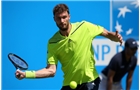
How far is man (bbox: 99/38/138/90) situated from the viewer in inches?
314

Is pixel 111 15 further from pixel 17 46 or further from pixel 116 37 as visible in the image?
pixel 116 37

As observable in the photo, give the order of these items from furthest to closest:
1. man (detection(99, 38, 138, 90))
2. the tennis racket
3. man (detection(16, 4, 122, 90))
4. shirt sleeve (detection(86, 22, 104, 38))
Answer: man (detection(99, 38, 138, 90)) → shirt sleeve (detection(86, 22, 104, 38)) → man (detection(16, 4, 122, 90)) → the tennis racket

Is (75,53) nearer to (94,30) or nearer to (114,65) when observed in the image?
(94,30)

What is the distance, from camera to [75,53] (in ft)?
19.9

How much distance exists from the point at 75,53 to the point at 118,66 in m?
2.24

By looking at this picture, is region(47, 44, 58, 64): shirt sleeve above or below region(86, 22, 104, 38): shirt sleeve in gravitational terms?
below

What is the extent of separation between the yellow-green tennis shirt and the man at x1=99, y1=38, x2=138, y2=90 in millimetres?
1888

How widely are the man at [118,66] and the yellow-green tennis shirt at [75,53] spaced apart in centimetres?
189

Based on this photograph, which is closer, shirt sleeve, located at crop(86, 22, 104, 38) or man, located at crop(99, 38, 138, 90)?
shirt sleeve, located at crop(86, 22, 104, 38)

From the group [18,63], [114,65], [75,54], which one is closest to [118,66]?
[114,65]

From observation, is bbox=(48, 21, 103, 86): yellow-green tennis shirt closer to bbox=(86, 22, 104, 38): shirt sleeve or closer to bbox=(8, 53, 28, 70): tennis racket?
bbox=(86, 22, 104, 38): shirt sleeve

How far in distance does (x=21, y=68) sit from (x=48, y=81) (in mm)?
4464

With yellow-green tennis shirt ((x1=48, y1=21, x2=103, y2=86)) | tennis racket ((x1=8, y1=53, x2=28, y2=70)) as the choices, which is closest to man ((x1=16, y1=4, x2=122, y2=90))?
yellow-green tennis shirt ((x1=48, y1=21, x2=103, y2=86))

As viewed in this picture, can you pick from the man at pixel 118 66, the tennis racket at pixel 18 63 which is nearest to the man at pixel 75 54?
the tennis racket at pixel 18 63
